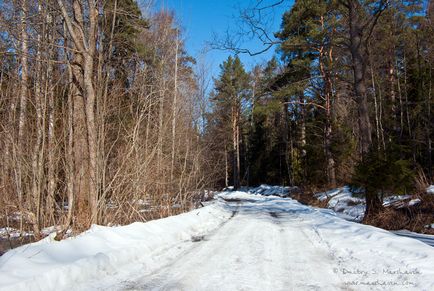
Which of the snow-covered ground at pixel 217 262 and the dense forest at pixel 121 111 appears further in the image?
the dense forest at pixel 121 111

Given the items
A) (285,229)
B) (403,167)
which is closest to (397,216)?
(403,167)

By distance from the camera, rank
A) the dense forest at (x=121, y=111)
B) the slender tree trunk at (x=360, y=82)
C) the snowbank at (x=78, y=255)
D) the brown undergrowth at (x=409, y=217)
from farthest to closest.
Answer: the slender tree trunk at (x=360, y=82), the brown undergrowth at (x=409, y=217), the dense forest at (x=121, y=111), the snowbank at (x=78, y=255)

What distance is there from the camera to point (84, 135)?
24.5ft

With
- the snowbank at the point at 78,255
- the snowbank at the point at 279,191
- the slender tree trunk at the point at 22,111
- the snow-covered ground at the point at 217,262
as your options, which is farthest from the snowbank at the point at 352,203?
the slender tree trunk at the point at 22,111

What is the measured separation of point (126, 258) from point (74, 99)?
158 inches

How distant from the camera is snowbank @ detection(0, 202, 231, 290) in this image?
13.0 feet

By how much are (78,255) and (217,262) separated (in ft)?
6.51

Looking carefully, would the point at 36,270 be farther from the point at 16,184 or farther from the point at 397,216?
the point at 397,216

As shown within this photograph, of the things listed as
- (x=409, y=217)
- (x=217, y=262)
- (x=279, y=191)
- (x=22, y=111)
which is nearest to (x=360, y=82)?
(x=409, y=217)

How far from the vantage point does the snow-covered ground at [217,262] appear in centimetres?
402

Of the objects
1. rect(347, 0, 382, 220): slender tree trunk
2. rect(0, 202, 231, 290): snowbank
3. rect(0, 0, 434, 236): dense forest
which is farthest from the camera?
rect(347, 0, 382, 220): slender tree trunk

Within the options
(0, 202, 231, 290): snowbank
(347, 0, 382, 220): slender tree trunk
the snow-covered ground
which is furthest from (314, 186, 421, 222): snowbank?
(0, 202, 231, 290): snowbank

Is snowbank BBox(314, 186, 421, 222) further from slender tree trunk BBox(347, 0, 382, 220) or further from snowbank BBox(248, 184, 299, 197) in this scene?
snowbank BBox(248, 184, 299, 197)

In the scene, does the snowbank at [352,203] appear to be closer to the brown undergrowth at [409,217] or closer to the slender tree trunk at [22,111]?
the brown undergrowth at [409,217]
